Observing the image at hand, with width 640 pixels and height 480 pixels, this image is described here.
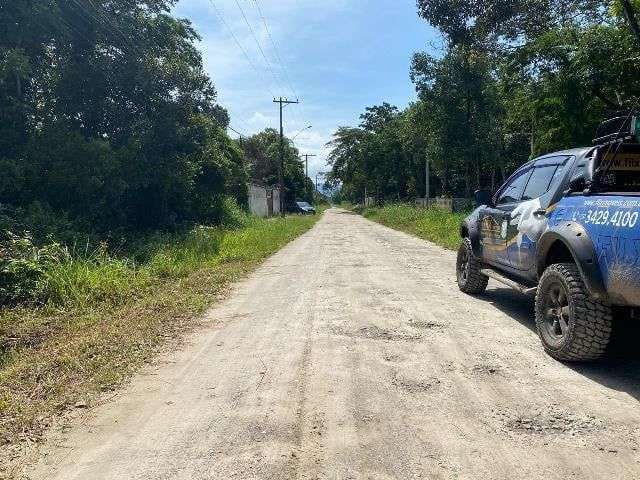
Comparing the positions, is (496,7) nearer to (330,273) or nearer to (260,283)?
(330,273)

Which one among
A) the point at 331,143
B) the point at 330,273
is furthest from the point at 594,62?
the point at 331,143


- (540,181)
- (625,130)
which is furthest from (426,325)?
(625,130)

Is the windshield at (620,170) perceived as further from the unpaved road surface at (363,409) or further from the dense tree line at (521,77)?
the dense tree line at (521,77)

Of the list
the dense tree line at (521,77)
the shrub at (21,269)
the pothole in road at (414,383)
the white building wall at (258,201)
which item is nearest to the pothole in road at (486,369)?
the pothole in road at (414,383)

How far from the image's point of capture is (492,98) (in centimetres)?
2412

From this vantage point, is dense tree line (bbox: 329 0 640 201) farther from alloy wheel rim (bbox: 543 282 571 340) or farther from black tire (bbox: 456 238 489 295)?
alloy wheel rim (bbox: 543 282 571 340)

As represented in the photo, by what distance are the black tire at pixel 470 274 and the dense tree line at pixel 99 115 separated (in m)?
8.31

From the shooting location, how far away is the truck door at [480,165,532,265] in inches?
254

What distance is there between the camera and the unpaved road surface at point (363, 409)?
9.82ft

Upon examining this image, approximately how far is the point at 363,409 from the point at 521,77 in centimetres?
1465

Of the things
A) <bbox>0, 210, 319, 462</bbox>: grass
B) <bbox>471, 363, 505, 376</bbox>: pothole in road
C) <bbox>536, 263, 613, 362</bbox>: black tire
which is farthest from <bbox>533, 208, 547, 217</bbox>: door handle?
<bbox>0, 210, 319, 462</bbox>: grass

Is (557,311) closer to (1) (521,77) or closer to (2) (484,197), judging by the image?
(2) (484,197)

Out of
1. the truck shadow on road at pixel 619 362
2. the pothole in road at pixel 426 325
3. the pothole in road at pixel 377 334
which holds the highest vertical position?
the pothole in road at pixel 377 334

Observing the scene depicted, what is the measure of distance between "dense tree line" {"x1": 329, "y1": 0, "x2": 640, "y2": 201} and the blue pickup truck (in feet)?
19.0
